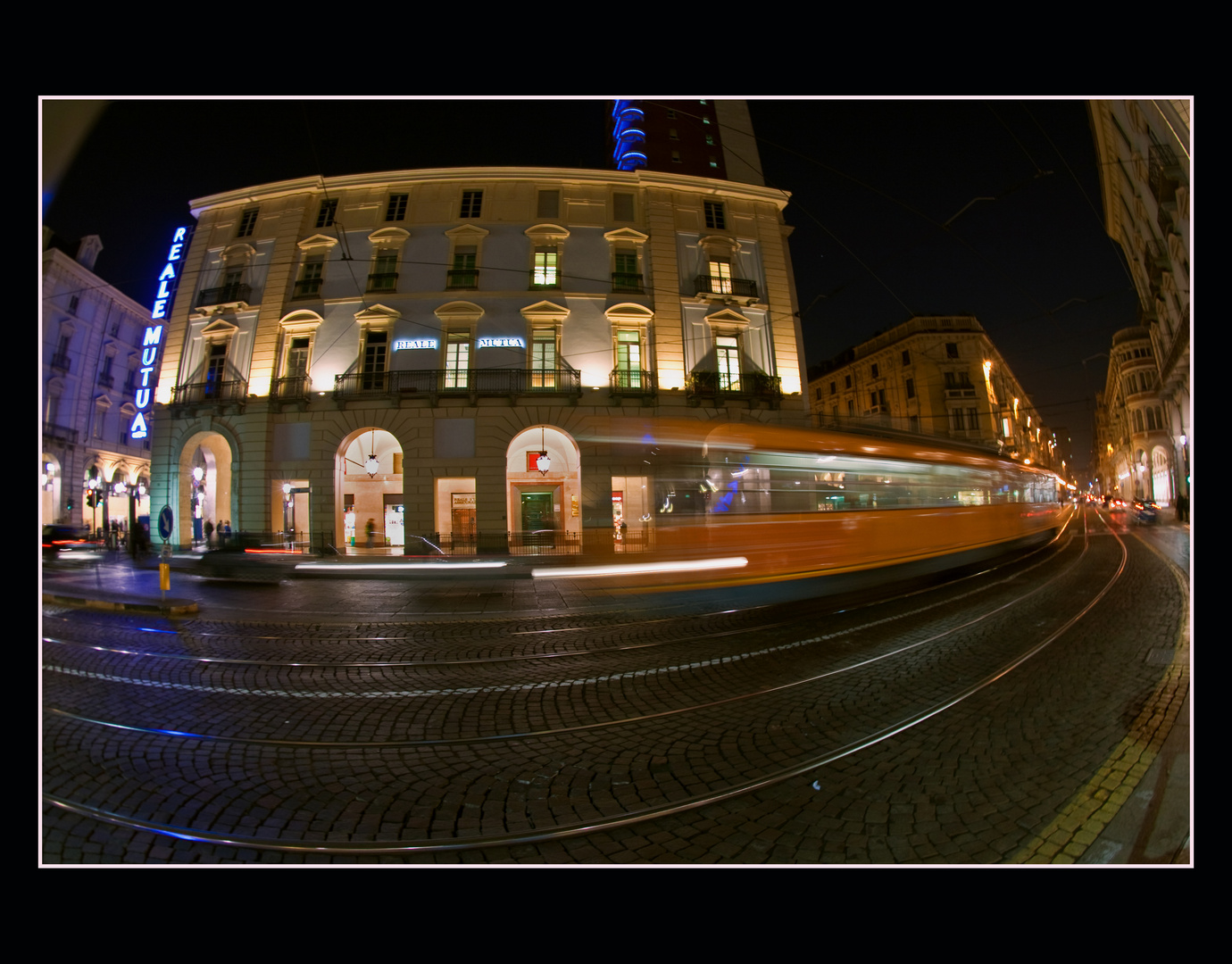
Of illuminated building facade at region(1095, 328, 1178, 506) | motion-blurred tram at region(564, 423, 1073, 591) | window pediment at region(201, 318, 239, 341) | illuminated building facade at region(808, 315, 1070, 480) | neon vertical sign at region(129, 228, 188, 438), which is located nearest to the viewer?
motion-blurred tram at region(564, 423, 1073, 591)

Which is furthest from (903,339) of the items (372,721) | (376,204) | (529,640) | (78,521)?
(78,521)

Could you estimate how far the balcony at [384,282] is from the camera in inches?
728

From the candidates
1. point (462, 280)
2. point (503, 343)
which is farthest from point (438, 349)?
point (462, 280)

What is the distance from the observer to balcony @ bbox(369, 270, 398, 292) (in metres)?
18.5

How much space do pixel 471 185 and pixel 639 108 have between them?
12.9 metres

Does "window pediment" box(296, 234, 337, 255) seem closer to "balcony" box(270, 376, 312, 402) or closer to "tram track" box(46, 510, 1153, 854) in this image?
"balcony" box(270, 376, 312, 402)

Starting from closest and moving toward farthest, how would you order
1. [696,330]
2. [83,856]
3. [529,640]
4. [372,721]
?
[83,856], [372,721], [529,640], [696,330]

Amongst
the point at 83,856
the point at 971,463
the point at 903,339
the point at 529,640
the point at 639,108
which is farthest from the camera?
the point at 903,339

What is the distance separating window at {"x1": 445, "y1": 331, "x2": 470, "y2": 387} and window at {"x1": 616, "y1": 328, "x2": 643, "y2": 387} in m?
5.86

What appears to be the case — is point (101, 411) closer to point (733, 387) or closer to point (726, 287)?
point (733, 387)

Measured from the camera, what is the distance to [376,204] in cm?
1897

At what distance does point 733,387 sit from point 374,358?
46.7 ft

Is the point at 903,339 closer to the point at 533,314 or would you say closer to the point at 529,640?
the point at 533,314

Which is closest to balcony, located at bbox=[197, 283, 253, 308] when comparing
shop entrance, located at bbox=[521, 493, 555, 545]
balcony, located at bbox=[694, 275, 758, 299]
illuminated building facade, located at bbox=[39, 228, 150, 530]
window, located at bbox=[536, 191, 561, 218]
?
illuminated building facade, located at bbox=[39, 228, 150, 530]
